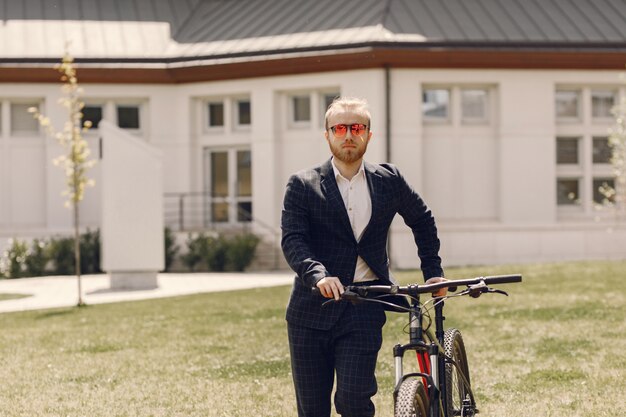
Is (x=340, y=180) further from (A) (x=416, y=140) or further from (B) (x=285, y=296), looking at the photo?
(A) (x=416, y=140)

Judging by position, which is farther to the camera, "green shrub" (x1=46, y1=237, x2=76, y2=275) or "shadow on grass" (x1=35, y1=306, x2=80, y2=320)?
"green shrub" (x1=46, y1=237, x2=76, y2=275)

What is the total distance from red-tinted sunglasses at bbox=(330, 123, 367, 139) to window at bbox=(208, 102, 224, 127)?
77.1 ft

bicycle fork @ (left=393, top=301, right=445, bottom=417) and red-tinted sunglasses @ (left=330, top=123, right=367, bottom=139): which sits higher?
red-tinted sunglasses @ (left=330, top=123, right=367, bottom=139)

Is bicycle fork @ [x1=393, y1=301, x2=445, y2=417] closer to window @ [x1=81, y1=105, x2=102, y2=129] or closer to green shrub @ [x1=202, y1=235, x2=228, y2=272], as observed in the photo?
green shrub @ [x1=202, y1=235, x2=228, y2=272]

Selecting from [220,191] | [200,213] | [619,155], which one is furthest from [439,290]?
[220,191]

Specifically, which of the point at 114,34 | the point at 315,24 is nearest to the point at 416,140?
the point at 315,24

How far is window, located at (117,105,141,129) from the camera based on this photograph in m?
29.0

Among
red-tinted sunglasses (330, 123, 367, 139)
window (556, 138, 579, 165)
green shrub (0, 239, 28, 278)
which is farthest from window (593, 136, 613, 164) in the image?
red-tinted sunglasses (330, 123, 367, 139)

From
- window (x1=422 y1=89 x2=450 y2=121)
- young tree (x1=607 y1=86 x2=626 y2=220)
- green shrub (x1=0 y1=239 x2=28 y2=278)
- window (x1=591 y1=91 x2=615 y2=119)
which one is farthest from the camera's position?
window (x1=591 y1=91 x2=615 y2=119)

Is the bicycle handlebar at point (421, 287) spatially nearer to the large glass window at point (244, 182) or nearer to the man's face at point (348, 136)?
the man's face at point (348, 136)

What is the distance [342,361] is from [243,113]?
23230mm

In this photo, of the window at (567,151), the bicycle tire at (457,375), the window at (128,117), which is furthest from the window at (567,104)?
the bicycle tire at (457,375)

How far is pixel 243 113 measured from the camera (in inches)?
1117

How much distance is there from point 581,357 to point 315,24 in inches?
701
